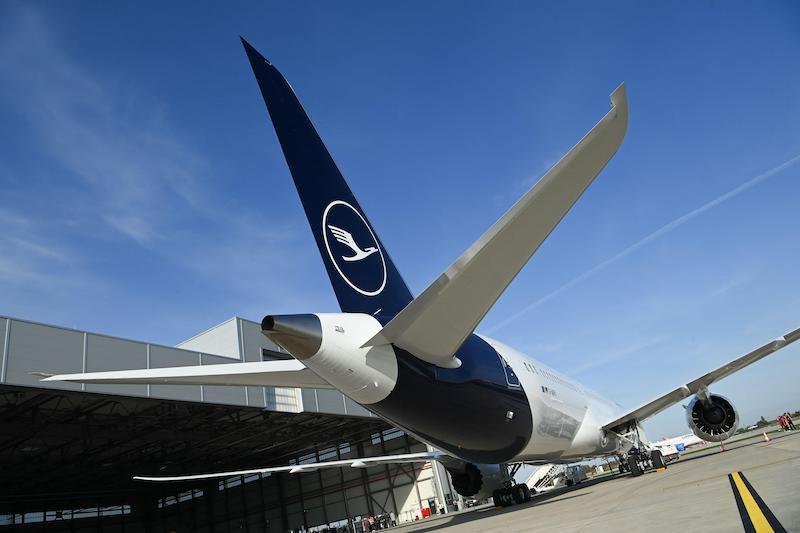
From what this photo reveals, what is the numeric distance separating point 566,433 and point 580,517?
542cm

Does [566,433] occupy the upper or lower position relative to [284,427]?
lower

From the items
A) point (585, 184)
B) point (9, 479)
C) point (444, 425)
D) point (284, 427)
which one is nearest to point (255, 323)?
point (284, 427)

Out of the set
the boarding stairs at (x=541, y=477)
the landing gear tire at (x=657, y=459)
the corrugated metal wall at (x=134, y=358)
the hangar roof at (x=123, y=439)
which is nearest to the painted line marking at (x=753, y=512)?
the landing gear tire at (x=657, y=459)

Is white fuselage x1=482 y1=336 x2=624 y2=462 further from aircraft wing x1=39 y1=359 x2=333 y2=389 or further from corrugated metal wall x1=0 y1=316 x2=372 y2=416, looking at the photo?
corrugated metal wall x1=0 y1=316 x2=372 y2=416

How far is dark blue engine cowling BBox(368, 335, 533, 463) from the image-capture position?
247 inches

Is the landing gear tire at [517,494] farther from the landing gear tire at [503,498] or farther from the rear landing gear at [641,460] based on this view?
the rear landing gear at [641,460]

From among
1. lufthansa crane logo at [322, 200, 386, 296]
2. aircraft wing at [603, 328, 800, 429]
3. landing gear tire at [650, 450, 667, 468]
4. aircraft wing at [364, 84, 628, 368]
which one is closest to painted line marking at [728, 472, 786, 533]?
aircraft wing at [364, 84, 628, 368]

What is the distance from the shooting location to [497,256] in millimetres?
4383

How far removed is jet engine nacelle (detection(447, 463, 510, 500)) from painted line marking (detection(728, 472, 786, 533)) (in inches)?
296

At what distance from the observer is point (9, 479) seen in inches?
1133

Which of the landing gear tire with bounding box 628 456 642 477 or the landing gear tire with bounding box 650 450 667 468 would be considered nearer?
the landing gear tire with bounding box 628 456 642 477

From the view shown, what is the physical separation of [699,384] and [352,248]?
13165 mm

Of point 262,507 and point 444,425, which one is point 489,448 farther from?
point 262,507

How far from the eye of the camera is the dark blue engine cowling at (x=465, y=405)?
6.27 m
